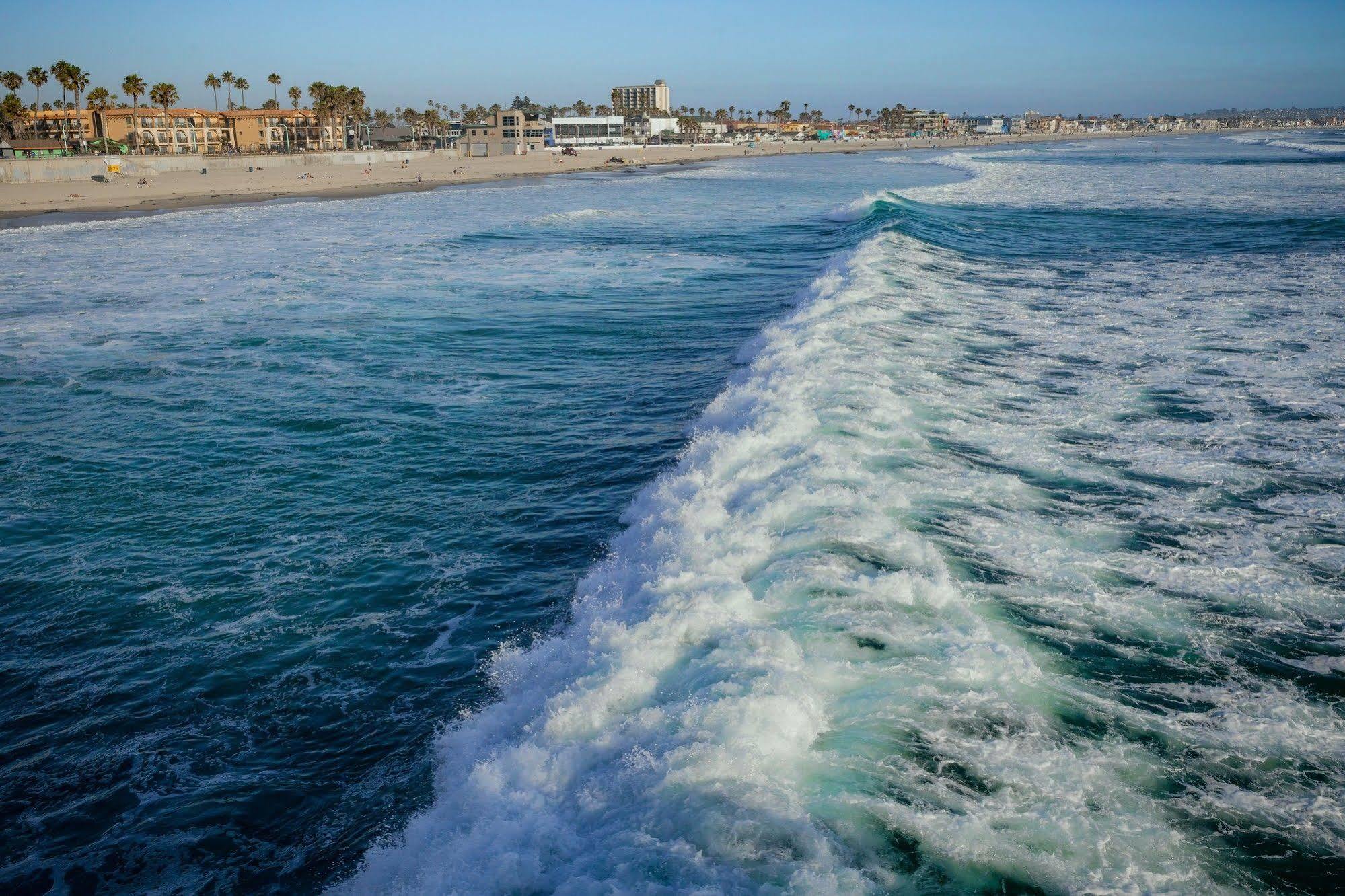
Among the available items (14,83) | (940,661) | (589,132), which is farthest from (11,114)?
(940,661)

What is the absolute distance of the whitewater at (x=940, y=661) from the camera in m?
4.46

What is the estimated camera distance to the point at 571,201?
5516 cm

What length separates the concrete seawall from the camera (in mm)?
61719

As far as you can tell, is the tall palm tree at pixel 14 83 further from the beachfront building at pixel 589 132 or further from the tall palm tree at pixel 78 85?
the beachfront building at pixel 589 132

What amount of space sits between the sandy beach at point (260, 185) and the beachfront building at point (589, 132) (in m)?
56.8

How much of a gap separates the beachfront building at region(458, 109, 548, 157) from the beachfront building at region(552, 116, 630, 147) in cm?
2855

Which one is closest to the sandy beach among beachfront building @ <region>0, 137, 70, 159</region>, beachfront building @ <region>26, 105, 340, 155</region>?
beachfront building @ <region>0, 137, 70, 159</region>

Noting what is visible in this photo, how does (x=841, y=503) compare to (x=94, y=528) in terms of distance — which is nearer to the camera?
(x=841, y=503)

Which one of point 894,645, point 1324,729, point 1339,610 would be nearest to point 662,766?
point 894,645

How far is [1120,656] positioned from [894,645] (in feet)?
5.17

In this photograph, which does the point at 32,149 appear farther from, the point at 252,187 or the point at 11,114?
the point at 252,187

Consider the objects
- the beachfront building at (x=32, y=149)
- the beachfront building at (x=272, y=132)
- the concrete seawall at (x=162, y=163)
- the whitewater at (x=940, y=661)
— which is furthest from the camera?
the beachfront building at (x=272, y=132)

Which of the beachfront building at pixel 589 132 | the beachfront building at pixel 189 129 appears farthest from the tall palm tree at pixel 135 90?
the beachfront building at pixel 589 132

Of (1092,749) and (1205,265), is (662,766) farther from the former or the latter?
(1205,265)
